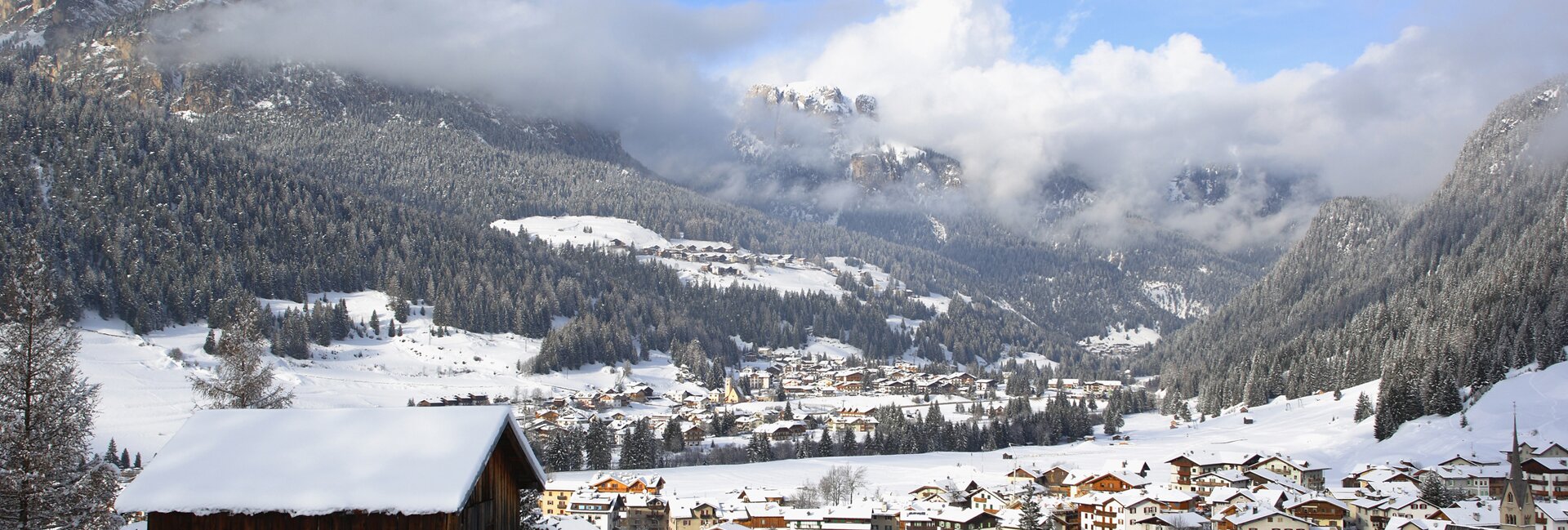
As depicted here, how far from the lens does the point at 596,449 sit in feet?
304

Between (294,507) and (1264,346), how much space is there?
175422 mm

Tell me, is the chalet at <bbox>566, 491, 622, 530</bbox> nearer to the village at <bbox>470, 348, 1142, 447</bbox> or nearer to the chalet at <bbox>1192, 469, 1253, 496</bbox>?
the village at <bbox>470, 348, 1142, 447</bbox>

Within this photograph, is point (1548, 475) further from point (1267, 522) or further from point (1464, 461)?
point (1267, 522)

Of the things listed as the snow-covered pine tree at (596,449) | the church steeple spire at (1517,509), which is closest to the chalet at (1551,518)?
the church steeple spire at (1517,509)

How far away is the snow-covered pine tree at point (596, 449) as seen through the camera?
9219cm

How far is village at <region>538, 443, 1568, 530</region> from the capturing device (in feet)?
216

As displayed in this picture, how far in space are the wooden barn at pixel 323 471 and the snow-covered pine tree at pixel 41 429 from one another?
685 centimetres

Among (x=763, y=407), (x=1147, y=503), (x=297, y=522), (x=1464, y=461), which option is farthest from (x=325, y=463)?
→ (x=763, y=407)

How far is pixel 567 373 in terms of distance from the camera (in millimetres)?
145250

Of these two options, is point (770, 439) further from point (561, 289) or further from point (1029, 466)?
point (561, 289)

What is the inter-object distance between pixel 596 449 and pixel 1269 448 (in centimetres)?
5546

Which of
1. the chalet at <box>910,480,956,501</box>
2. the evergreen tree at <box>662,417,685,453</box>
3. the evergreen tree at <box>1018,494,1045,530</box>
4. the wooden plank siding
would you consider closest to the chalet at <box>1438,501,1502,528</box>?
the evergreen tree at <box>1018,494,1045,530</box>

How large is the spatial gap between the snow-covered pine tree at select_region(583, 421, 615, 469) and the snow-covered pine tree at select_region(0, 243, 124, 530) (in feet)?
237

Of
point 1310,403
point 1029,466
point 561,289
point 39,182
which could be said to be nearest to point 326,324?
point 39,182
